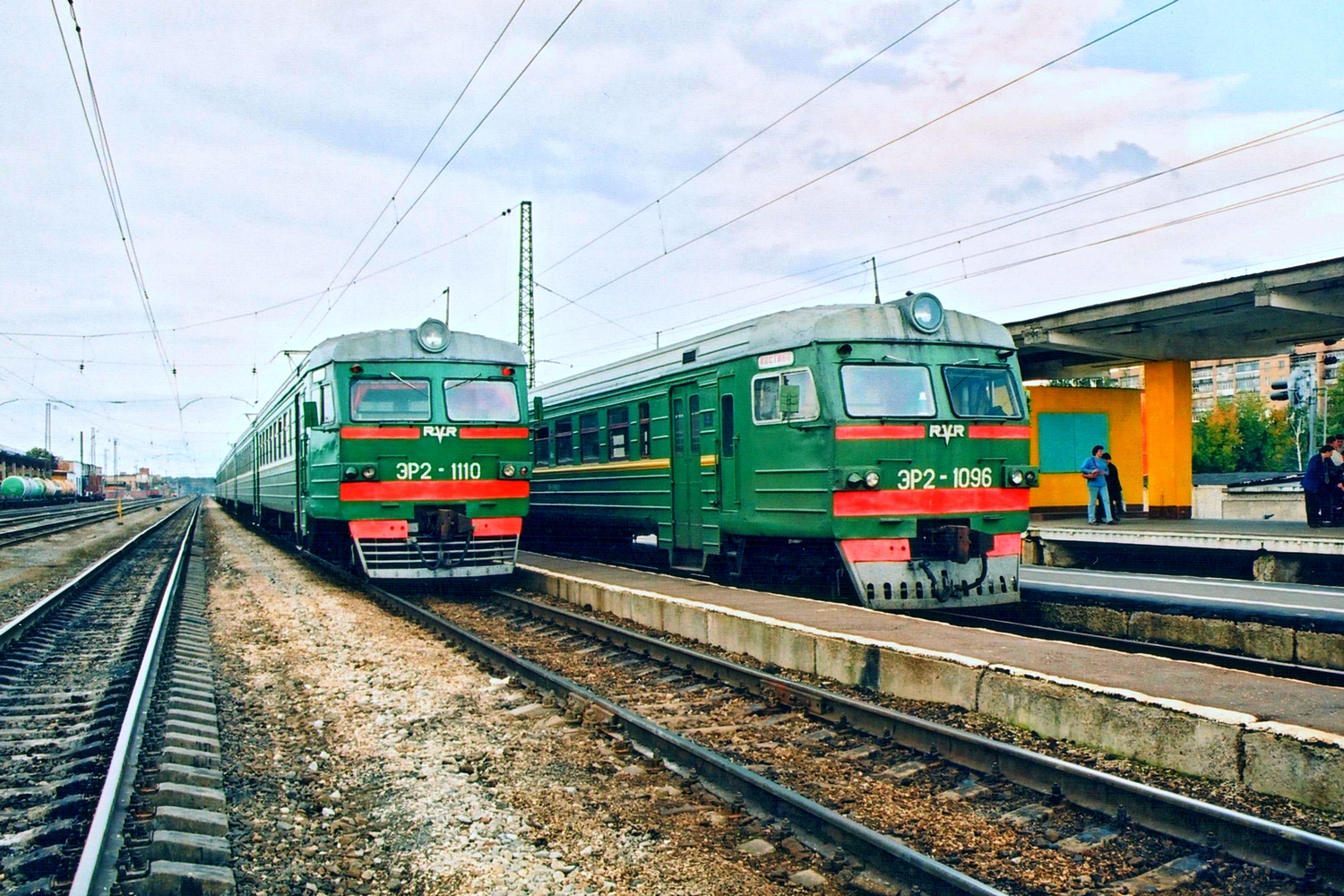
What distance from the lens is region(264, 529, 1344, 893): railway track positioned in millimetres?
4180

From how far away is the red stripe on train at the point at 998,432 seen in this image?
10.7 metres

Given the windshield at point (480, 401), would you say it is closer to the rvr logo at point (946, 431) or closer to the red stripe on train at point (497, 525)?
the red stripe on train at point (497, 525)

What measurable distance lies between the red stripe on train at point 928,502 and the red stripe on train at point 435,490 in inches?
202

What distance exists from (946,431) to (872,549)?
4.70 ft

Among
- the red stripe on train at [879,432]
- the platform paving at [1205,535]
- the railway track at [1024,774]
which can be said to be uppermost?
the red stripe on train at [879,432]

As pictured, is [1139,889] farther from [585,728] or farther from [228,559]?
[228,559]

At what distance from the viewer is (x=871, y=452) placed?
10.2 m

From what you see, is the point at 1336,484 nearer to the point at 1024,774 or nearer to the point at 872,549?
the point at 872,549

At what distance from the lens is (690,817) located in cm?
506

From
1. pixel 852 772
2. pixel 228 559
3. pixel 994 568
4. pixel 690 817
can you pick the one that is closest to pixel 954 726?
pixel 852 772

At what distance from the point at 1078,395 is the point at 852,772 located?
1727 cm

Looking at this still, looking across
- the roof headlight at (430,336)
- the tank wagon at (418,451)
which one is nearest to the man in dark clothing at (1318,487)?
the tank wagon at (418,451)

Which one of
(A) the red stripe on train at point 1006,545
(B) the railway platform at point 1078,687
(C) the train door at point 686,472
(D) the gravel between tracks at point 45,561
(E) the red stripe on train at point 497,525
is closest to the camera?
(B) the railway platform at point 1078,687

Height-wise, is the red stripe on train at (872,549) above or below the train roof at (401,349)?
below
